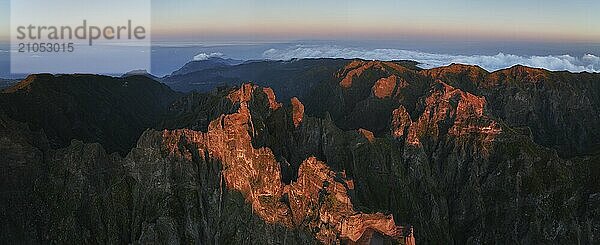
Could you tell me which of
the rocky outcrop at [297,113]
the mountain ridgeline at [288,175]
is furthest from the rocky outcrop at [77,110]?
the rocky outcrop at [297,113]

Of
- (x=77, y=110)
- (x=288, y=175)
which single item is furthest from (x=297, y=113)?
(x=77, y=110)

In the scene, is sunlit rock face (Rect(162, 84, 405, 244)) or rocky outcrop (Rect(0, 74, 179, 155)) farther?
rocky outcrop (Rect(0, 74, 179, 155))

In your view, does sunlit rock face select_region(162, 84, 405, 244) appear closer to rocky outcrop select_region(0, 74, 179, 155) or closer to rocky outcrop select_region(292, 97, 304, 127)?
rocky outcrop select_region(292, 97, 304, 127)

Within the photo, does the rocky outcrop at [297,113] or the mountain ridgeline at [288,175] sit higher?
the rocky outcrop at [297,113]

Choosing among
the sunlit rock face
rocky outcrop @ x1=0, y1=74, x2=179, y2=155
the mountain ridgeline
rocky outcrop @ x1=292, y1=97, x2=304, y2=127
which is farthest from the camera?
rocky outcrop @ x1=0, y1=74, x2=179, y2=155

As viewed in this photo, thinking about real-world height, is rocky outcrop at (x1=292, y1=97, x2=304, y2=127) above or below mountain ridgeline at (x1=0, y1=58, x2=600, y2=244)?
above

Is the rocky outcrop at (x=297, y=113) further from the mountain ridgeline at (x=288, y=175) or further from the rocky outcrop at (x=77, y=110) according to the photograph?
the rocky outcrop at (x=77, y=110)

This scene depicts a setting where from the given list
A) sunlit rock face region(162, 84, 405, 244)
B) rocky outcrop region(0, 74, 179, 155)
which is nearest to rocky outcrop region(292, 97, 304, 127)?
sunlit rock face region(162, 84, 405, 244)

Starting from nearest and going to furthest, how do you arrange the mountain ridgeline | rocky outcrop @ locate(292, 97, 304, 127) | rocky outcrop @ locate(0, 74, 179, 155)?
1. the mountain ridgeline
2. rocky outcrop @ locate(292, 97, 304, 127)
3. rocky outcrop @ locate(0, 74, 179, 155)
